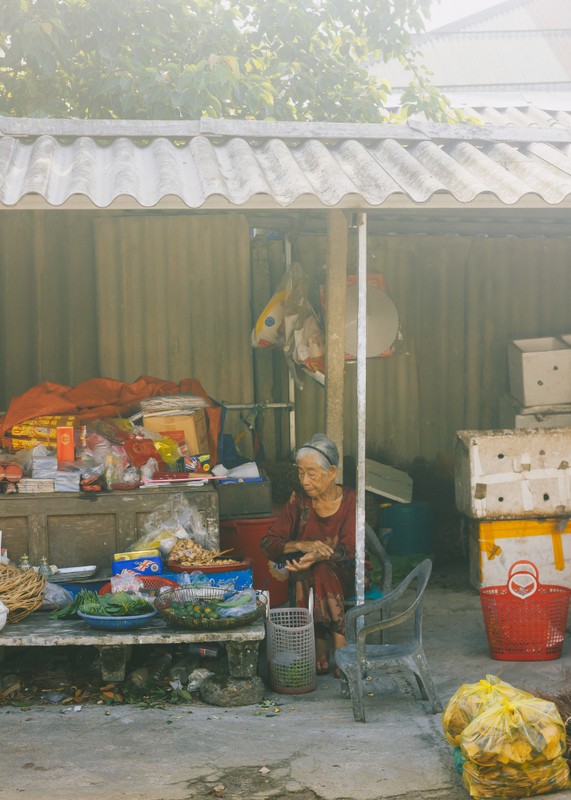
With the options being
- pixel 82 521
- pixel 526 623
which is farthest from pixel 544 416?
pixel 82 521

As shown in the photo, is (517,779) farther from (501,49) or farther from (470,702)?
(501,49)

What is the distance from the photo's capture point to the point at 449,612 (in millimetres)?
7023

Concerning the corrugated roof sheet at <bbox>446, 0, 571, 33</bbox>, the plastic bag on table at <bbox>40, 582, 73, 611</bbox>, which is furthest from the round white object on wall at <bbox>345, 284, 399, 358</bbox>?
the corrugated roof sheet at <bbox>446, 0, 571, 33</bbox>

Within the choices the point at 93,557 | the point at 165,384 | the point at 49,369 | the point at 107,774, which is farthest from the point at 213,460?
the point at 107,774

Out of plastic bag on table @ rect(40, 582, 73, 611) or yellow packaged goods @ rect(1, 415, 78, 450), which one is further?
yellow packaged goods @ rect(1, 415, 78, 450)

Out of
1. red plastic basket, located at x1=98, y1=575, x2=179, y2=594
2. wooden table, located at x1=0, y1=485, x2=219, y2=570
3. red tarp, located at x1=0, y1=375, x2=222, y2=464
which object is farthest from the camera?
red tarp, located at x1=0, y1=375, x2=222, y2=464

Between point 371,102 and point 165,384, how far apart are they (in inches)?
210

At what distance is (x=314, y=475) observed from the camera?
5.71 meters

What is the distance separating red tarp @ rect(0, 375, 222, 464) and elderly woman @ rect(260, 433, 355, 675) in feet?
4.27

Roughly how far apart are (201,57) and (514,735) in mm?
8290

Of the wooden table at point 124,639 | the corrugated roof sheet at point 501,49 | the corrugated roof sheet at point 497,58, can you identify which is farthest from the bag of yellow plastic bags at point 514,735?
the corrugated roof sheet at point 497,58

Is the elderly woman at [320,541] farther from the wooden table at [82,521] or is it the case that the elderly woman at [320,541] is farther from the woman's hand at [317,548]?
the wooden table at [82,521]

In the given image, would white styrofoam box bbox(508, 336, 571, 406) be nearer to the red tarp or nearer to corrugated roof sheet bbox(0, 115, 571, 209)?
corrugated roof sheet bbox(0, 115, 571, 209)

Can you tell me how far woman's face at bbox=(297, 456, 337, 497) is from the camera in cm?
571
